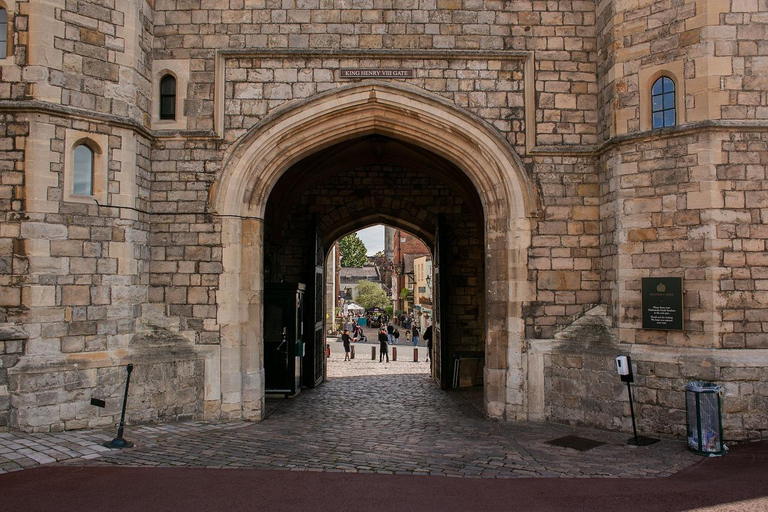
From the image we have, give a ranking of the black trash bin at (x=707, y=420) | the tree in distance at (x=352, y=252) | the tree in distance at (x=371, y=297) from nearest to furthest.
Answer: the black trash bin at (x=707, y=420)
the tree in distance at (x=371, y=297)
the tree in distance at (x=352, y=252)

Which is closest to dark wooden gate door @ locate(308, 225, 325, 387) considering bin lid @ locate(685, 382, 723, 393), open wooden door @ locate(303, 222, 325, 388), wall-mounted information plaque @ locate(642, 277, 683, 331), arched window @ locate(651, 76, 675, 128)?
open wooden door @ locate(303, 222, 325, 388)

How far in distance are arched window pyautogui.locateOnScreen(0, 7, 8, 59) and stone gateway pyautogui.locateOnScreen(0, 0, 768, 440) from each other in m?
0.05

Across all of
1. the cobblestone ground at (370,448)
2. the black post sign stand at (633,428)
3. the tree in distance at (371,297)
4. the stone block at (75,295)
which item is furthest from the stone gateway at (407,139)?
the tree in distance at (371,297)

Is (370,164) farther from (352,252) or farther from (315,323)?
(352,252)

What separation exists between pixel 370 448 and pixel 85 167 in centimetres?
493

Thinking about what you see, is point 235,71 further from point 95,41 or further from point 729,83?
point 729,83

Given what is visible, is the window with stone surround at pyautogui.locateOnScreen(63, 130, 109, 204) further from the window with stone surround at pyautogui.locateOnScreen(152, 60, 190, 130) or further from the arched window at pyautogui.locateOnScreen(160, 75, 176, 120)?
the arched window at pyautogui.locateOnScreen(160, 75, 176, 120)

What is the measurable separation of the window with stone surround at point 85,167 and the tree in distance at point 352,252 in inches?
2785

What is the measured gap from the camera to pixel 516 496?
5.20 meters

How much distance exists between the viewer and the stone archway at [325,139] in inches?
331

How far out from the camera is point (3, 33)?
24.1 ft

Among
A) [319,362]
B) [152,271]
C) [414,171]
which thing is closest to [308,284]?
[319,362]

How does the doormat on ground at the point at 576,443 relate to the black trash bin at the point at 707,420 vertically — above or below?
below

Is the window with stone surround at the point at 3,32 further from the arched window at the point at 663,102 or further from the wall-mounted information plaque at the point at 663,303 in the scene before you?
the wall-mounted information plaque at the point at 663,303
